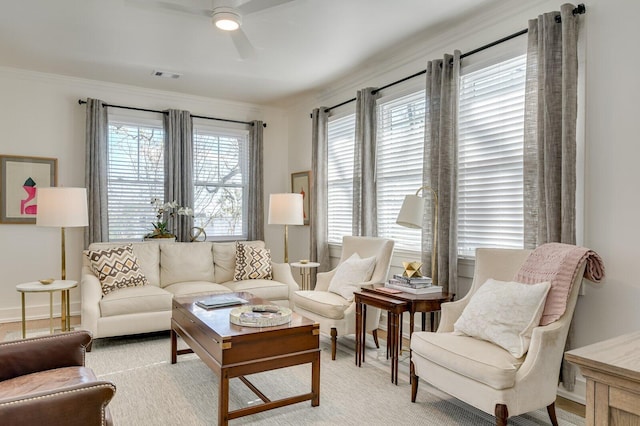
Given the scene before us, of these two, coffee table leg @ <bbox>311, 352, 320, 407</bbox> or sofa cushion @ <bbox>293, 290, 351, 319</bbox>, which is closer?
coffee table leg @ <bbox>311, 352, 320, 407</bbox>

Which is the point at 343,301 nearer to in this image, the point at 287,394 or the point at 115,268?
the point at 287,394

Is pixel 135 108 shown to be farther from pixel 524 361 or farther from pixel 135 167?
pixel 524 361

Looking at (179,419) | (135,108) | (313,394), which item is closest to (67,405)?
(179,419)

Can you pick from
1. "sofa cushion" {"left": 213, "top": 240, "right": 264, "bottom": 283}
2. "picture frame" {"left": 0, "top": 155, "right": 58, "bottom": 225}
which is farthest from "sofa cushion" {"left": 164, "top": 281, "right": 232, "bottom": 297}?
"picture frame" {"left": 0, "top": 155, "right": 58, "bottom": 225}

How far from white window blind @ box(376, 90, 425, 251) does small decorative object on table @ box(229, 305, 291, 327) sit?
193 centimetres

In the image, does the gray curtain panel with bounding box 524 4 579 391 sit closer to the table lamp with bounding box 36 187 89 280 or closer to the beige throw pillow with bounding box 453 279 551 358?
the beige throw pillow with bounding box 453 279 551 358

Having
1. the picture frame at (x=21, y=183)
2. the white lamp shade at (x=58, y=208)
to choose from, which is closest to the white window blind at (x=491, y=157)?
the white lamp shade at (x=58, y=208)

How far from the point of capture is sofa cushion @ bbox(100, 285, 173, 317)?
3848 millimetres

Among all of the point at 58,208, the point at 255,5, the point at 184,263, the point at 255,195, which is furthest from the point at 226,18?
the point at 255,195

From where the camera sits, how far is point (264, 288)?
4.64 metres

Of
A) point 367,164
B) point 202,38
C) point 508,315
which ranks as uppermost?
point 202,38

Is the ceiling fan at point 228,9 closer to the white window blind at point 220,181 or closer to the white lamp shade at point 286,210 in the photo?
the white lamp shade at point 286,210

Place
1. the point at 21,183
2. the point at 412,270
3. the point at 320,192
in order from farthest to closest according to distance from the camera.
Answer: the point at 320,192 → the point at 21,183 → the point at 412,270

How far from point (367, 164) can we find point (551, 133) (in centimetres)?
209
